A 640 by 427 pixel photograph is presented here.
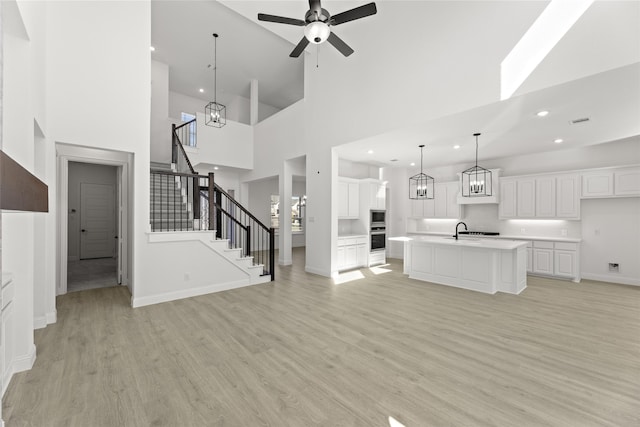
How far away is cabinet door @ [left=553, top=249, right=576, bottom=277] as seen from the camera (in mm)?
6383

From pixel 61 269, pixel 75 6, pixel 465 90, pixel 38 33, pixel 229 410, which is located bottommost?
pixel 229 410

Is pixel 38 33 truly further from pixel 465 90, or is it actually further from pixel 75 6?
pixel 465 90

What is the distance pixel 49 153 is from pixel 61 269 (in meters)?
2.40

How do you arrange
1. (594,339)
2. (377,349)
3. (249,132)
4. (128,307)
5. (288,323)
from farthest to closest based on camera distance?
(249,132) → (128,307) → (288,323) → (594,339) → (377,349)

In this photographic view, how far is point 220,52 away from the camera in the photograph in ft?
26.9

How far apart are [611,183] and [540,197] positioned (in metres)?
1.22

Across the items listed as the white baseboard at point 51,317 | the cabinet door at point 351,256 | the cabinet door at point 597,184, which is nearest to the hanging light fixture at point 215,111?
the cabinet door at point 351,256

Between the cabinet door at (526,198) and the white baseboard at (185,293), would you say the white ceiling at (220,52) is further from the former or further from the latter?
the cabinet door at (526,198)

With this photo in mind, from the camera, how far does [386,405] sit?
246 centimetres

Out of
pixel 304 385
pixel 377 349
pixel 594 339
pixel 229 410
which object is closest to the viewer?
pixel 229 410

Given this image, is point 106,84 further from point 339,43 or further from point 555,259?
point 555,259

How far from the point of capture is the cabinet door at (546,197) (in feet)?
22.5

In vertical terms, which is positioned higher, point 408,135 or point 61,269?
point 408,135

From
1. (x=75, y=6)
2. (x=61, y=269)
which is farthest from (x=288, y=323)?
(x=75, y=6)
